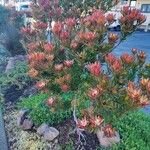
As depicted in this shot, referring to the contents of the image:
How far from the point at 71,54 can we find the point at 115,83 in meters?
0.92

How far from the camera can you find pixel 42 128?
5453 millimetres

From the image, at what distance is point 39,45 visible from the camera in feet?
15.2

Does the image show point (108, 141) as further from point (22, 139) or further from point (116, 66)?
point (116, 66)

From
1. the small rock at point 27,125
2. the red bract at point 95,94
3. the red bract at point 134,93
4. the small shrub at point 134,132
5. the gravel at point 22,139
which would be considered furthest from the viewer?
the small rock at point 27,125

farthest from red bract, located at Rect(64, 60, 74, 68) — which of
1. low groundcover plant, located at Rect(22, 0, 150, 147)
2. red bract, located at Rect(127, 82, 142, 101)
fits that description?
red bract, located at Rect(127, 82, 142, 101)

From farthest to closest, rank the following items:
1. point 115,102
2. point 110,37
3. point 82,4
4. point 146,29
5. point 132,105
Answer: point 146,29 → point 82,4 → point 110,37 → point 115,102 → point 132,105

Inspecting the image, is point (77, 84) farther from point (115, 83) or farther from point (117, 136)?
point (117, 136)

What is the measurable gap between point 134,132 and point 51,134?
141cm

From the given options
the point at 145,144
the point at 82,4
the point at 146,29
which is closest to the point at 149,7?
the point at 146,29

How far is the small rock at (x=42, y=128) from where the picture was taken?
5379mm

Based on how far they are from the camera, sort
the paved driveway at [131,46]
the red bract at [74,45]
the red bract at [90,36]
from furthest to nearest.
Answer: the paved driveway at [131,46]
the red bract at [74,45]
the red bract at [90,36]

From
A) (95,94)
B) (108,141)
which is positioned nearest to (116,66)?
(95,94)

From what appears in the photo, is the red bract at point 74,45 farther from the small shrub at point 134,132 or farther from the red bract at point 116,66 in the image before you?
the small shrub at point 134,132

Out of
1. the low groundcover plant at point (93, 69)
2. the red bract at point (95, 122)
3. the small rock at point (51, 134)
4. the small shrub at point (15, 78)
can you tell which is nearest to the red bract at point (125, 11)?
the low groundcover plant at point (93, 69)
